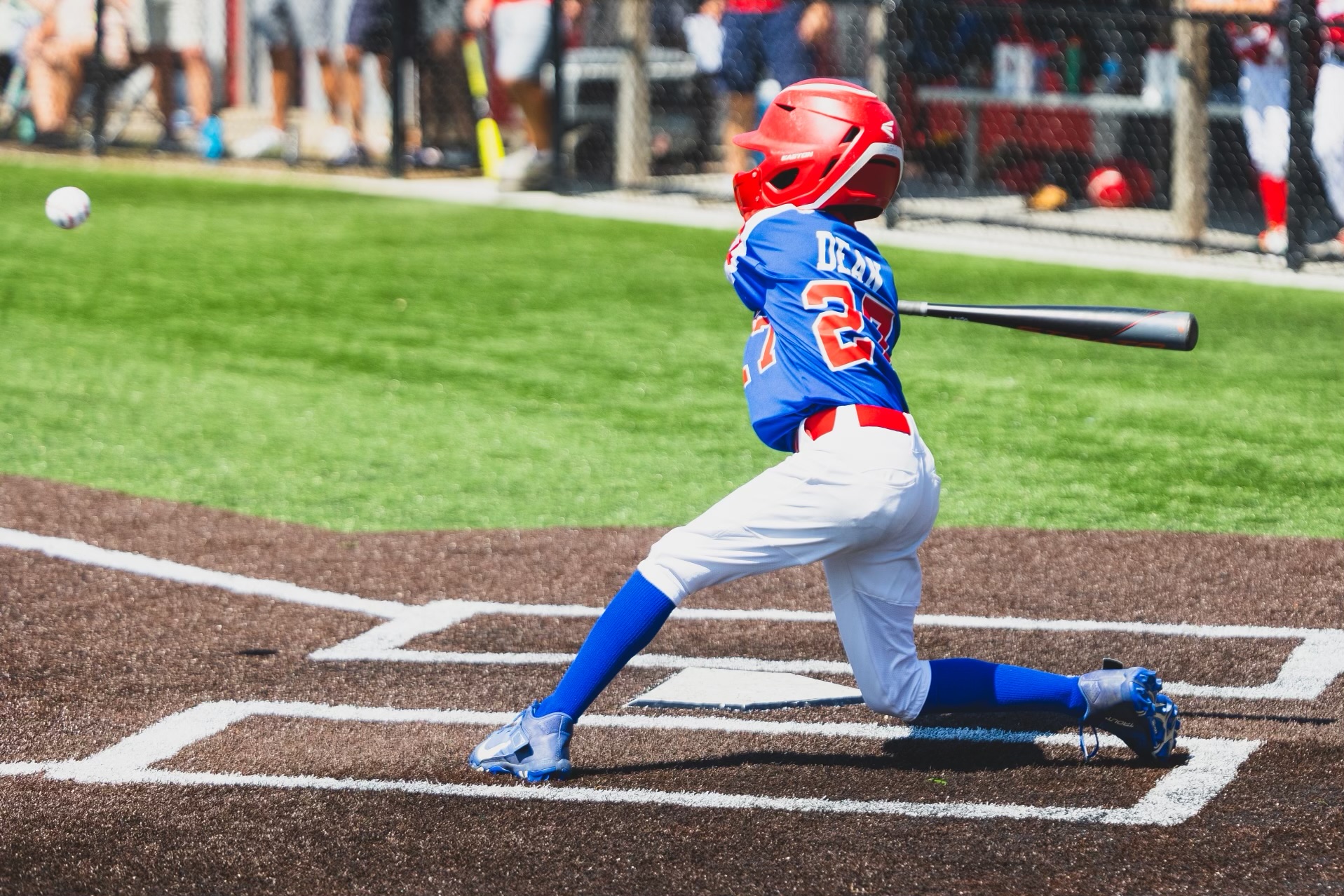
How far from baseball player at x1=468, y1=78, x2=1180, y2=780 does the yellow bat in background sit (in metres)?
10.4

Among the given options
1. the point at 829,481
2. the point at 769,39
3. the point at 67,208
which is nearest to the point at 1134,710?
the point at 829,481

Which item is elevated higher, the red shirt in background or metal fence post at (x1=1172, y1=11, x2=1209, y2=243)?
the red shirt in background

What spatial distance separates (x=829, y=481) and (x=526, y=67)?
33.5 ft

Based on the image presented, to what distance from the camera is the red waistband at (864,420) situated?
369 cm

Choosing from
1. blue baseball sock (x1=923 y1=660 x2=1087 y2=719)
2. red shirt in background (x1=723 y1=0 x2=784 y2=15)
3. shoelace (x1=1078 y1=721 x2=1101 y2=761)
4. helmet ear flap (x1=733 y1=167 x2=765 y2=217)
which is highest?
red shirt in background (x1=723 y1=0 x2=784 y2=15)

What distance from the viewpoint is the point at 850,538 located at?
3.68m

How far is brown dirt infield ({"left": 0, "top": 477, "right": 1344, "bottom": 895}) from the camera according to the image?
3307 mm

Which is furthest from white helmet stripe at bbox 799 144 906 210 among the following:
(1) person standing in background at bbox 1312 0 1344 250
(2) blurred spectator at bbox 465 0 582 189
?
(2) blurred spectator at bbox 465 0 582 189

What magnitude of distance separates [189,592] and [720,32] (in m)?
9.34

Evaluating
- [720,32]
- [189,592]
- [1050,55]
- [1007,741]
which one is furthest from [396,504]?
[1050,55]

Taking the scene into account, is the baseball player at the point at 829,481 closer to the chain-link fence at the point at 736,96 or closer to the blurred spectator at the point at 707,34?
the chain-link fence at the point at 736,96

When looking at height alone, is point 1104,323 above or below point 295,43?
below

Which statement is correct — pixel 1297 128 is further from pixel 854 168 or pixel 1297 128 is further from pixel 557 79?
pixel 854 168

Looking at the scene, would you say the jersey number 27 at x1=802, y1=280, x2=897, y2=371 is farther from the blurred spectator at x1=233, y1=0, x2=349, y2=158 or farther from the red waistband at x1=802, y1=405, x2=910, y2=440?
the blurred spectator at x1=233, y1=0, x2=349, y2=158
